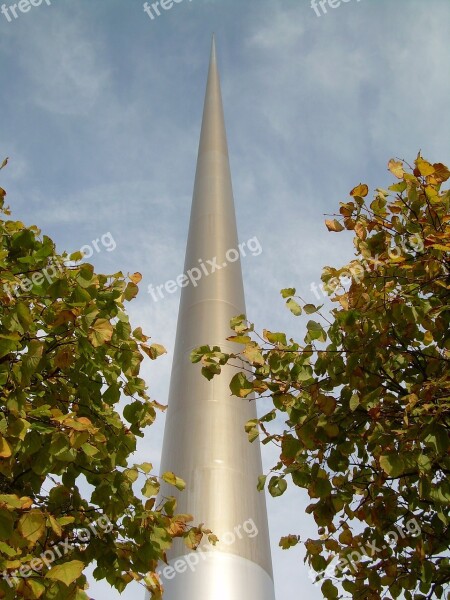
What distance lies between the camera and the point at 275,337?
5137 millimetres

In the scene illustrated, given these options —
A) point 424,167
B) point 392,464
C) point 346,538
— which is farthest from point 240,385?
point 424,167

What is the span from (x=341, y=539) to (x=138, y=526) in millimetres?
1870

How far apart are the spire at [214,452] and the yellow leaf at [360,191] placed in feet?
20.0

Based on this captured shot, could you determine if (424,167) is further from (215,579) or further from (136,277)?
(215,579)

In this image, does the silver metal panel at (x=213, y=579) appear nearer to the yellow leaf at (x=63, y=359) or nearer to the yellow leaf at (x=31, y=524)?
the yellow leaf at (x=63, y=359)

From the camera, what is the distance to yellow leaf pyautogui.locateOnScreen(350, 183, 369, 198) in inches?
208

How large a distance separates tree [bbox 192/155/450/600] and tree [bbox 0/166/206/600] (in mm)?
917

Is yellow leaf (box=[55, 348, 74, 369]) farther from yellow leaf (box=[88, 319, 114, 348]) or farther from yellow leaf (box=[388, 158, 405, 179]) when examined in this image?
yellow leaf (box=[388, 158, 405, 179])

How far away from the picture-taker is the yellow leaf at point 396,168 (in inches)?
195

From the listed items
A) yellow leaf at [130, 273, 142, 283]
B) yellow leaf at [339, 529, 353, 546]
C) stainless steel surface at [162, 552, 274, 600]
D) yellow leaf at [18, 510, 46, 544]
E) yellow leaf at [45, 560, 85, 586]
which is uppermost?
yellow leaf at [130, 273, 142, 283]

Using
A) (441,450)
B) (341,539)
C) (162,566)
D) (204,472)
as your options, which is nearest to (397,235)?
(441,450)

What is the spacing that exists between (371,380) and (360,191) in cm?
174

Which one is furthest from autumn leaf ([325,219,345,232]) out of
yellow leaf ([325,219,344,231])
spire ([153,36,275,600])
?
spire ([153,36,275,600])

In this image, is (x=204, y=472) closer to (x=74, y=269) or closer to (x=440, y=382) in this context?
(x=74, y=269)
